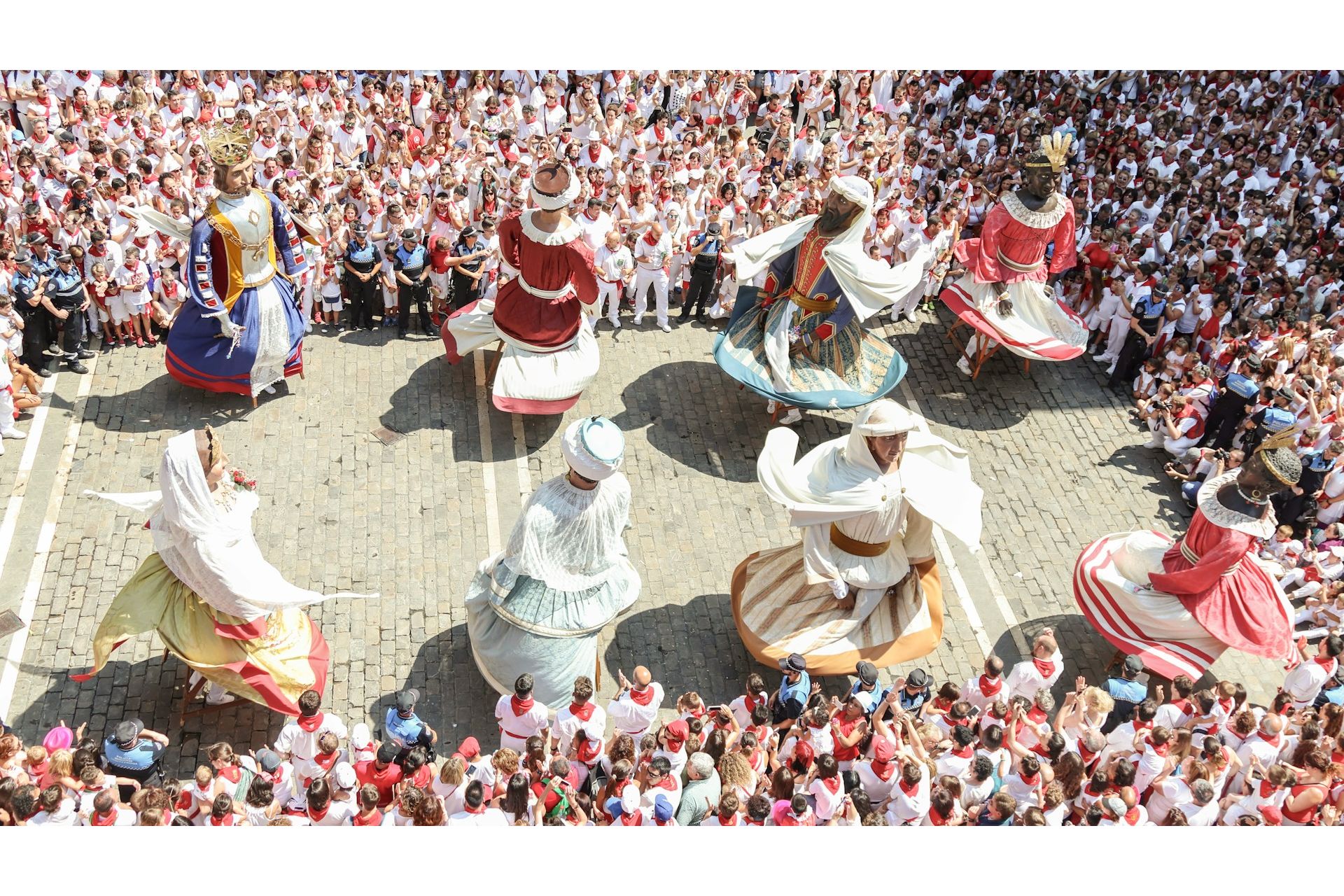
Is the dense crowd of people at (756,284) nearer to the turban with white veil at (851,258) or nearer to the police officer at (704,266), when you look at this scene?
the police officer at (704,266)

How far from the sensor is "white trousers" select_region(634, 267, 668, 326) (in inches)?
554

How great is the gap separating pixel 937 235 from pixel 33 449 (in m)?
10.3

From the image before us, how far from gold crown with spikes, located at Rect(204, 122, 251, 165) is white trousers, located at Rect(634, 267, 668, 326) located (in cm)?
489

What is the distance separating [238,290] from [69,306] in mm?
2131

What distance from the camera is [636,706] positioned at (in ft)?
26.6

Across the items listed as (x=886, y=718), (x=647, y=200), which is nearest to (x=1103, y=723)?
(x=886, y=718)

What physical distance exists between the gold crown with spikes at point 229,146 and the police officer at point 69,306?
8.11 feet

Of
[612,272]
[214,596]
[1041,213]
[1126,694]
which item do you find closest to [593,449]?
[214,596]

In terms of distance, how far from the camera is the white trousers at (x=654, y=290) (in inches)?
554

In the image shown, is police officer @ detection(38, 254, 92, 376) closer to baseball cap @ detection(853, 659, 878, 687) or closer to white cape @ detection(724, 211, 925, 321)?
white cape @ detection(724, 211, 925, 321)

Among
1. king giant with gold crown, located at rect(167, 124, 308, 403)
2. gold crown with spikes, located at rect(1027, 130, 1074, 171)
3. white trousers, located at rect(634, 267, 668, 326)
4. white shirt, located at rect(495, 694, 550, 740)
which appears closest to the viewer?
white shirt, located at rect(495, 694, 550, 740)

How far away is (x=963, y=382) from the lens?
45.9 ft

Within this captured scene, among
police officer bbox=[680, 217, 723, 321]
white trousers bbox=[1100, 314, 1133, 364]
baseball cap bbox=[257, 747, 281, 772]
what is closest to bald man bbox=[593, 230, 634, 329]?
police officer bbox=[680, 217, 723, 321]

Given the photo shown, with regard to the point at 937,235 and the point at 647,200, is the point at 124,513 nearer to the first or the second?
the point at 647,200
